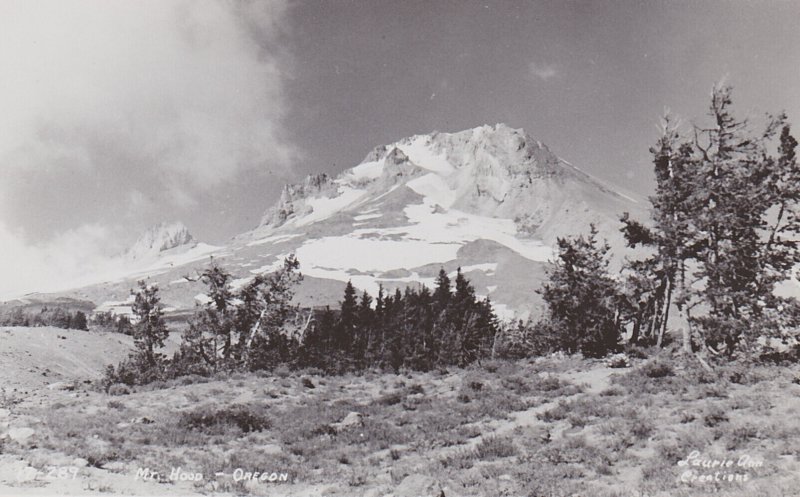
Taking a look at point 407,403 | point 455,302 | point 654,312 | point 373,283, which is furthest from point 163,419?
point 373,283

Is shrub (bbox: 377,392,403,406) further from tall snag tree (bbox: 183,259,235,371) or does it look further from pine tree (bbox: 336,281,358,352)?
pine tree (bbox: 336,281,358,352)

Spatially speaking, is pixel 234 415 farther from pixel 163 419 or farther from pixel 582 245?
pixel 582 245

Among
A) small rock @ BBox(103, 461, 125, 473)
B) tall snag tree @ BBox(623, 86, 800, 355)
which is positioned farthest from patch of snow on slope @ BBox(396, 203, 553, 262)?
small rock @ BBox(103, 461, 125, 473)

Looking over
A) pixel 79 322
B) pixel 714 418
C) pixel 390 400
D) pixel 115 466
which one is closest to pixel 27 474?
pixel 115 466

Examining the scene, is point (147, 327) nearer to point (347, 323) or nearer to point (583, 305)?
point (347, 323)

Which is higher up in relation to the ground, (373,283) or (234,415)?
(373,283)

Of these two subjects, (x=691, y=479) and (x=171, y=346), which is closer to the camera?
(x=691, y=479)
